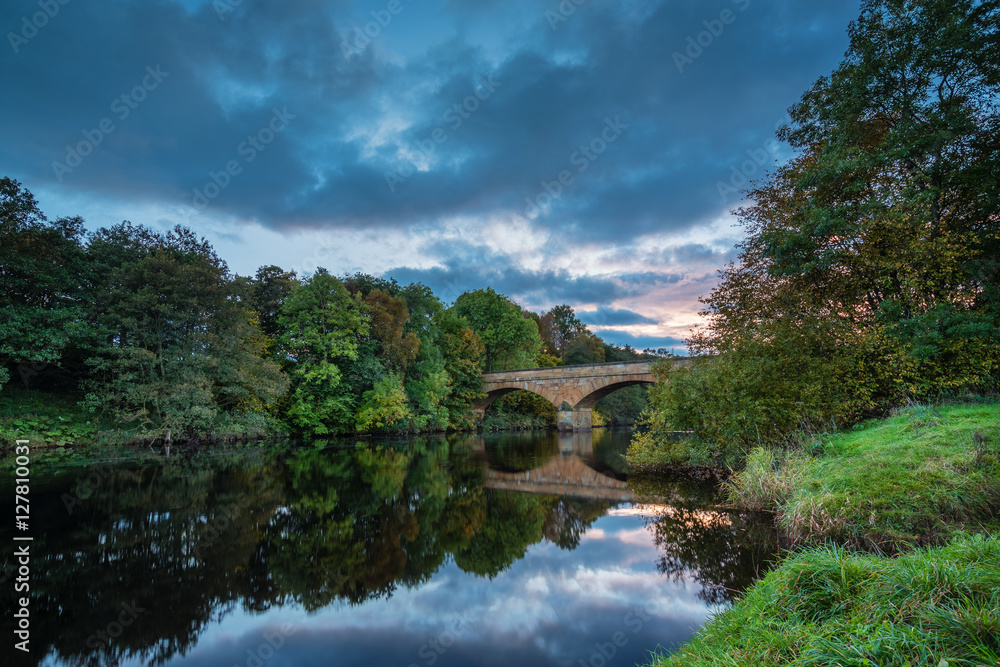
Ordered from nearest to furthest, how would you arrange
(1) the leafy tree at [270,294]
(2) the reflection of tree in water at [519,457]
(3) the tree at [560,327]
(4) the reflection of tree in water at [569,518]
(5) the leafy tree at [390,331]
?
(4) the reflection of tree in water at [569,518] → (2) the reflection of tree in water at [519,457] → (5) the leafy tree at [390,331] → (1) the leafy tree at [270,294] → (3) the tree at [560,327]

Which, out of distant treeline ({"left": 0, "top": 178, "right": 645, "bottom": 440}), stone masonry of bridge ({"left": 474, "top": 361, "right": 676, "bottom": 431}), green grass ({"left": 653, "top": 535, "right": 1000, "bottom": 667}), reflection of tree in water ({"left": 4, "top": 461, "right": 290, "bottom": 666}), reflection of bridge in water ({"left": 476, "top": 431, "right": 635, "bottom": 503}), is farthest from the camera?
stone masonry of bridge ({"left": 474, "top": 361, "right": 676, "bottom": 431})

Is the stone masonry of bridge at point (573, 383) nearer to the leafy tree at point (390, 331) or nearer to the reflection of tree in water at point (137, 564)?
the leafy tree at point (390, 331)

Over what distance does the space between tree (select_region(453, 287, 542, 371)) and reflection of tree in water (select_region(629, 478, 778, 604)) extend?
1203 inches

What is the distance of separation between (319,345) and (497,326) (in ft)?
62.2

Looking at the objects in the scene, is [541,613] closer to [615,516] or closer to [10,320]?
[615,516]

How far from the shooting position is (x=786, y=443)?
889 cm

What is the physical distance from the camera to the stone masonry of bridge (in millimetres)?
28047

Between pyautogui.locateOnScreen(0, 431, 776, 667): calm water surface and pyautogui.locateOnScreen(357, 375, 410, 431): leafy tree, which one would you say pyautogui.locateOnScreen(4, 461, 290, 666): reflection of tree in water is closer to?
pyautogui.locateOnScreen(0, 431, 776, 667): calm water surface

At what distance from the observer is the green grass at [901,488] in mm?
4270

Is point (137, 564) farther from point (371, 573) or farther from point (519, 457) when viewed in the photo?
point (519, 457)

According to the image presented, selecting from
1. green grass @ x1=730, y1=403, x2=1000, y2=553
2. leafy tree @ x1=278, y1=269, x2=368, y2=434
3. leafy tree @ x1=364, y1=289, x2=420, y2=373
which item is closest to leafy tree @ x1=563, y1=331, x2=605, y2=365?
leafy tree @ x1=364, y1=289, x2=420, y2=373

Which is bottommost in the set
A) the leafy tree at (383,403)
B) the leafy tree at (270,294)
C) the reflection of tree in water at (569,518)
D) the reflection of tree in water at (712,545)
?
the reflection of tree in water at (569,518)

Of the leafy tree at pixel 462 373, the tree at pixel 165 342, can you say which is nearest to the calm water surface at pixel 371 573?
the tree at pixel 165 342

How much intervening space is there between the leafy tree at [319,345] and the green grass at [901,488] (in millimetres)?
19736
